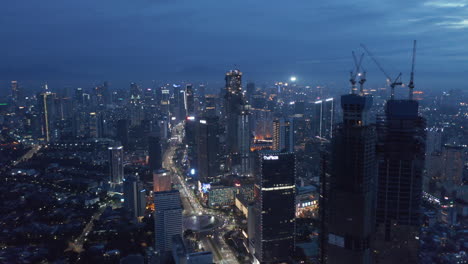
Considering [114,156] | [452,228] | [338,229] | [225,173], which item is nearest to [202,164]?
[225,173]

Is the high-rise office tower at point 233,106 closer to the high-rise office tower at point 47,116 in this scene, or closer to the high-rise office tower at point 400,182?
the high-rise office tower at point 47,116

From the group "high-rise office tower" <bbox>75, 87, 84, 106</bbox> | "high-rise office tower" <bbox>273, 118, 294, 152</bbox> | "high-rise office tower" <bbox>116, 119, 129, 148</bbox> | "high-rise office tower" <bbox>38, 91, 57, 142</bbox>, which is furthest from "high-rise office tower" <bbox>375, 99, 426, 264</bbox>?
"high-rise office tower" <bbox>75, 87, 84, 106</bbox>

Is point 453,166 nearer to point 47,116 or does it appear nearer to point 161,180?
point 161,180

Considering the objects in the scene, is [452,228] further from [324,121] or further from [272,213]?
[324,121]

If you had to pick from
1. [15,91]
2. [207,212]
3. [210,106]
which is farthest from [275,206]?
[15,91]

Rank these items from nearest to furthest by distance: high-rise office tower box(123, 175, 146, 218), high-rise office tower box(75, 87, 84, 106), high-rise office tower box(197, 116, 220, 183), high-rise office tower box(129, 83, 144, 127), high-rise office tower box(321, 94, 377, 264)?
1. high-rise office tower box(321, 94, 377, 264)
2. high-rise office tower box(123, 175, 146, 218)
3. high-rise office tower box(197, 116, 220, 183)
4. high-rise office tower box(129, 83, 144, 127)
5. high-rise office tower box(75, 87, 84, 106)

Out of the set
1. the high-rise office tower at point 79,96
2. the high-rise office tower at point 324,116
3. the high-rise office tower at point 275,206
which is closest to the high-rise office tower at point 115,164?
the high-rise office tower at point 275,206

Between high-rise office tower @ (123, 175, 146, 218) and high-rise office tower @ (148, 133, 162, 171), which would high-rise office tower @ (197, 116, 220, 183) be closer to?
high-rise office tower @ (148, 133, 162, 171)
